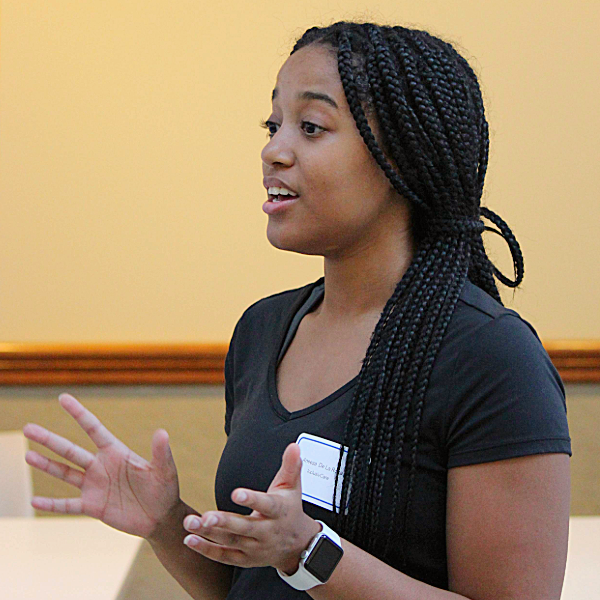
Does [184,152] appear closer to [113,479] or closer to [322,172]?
[322,172]

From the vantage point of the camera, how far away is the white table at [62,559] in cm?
139

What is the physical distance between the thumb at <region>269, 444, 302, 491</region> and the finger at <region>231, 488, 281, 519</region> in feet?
0.11

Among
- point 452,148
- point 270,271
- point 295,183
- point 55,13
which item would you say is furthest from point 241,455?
point 55,13

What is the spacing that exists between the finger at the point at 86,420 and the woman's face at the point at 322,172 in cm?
35

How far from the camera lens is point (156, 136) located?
110 inches

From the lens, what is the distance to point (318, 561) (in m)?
0.81

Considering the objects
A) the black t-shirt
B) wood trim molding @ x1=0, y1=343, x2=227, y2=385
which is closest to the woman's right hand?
the black t-shirt

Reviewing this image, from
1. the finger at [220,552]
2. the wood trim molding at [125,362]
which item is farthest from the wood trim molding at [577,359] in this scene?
the finger at [220,552]

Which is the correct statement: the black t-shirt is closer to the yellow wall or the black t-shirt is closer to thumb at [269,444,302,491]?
thumb at [269,444,302,491]

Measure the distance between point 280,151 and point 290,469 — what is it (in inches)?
17.8

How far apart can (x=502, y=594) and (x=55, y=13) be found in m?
2.66

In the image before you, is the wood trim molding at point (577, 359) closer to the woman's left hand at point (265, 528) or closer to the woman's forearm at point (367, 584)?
the woman's forearm at point (367, 584)

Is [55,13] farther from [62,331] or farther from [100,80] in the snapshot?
[62,331]

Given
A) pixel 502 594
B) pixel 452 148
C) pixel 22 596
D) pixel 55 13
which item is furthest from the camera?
pixel 55 13
